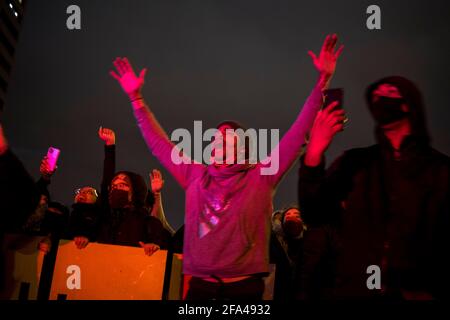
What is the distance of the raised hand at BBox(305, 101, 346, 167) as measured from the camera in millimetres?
2365

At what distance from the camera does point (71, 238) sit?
4383mm

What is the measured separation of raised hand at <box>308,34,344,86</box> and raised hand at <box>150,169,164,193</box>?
11.1ft

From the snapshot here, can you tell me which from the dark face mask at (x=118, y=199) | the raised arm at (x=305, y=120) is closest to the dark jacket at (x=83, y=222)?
the dark face mask at (x=118, y=199)

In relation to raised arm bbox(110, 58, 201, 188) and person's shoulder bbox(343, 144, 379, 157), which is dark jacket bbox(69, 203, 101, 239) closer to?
raised arm bbox(110, 58, 201, 188)

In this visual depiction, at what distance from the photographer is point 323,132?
2.38 meters

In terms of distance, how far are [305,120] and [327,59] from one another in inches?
19.9

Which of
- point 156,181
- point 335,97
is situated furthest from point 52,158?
point 335,97

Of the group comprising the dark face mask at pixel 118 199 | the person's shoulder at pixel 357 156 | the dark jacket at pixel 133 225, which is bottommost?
the dark jacket at pixel 133 225

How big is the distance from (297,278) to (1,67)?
62086 mm

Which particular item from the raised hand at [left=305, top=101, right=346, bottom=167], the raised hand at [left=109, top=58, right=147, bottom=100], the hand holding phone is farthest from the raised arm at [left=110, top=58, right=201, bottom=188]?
the hand holding phone

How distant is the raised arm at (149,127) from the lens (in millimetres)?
3328

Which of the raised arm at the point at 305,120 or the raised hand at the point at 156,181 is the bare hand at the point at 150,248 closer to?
the raised hand at the point at 156,181

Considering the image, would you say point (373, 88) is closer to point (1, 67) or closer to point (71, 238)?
point (71, 238)

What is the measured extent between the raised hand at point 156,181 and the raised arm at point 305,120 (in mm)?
3107
